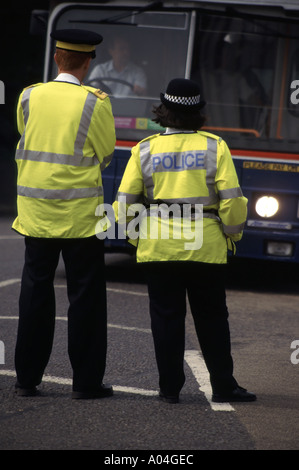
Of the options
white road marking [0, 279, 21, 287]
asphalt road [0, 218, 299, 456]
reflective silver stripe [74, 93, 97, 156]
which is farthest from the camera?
white road marking [0, 279, 21, 287]

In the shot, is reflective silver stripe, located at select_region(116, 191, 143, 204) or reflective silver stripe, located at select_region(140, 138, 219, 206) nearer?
reflective silver stripe, located at select_region(140, 138, 219, 206)

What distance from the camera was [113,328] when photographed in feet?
25.2

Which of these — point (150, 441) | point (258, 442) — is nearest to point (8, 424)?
point (150, 441)

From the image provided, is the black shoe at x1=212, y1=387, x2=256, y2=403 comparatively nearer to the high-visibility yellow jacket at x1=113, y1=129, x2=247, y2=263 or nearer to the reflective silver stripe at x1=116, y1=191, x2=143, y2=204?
the high-visibility yellow jacket at x1=113, y1=129, x2=247, y2=263

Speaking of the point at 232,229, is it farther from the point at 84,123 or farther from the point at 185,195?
the point at 84,123

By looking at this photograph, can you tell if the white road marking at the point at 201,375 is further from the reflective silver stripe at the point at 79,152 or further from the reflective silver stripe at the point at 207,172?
the reflective silver stripe at the point at 79,152

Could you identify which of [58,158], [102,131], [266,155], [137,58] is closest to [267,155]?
[266,155]

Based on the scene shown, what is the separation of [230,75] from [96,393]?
17.1ft

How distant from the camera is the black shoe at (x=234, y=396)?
547cm

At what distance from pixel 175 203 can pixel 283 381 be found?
142 centimetres

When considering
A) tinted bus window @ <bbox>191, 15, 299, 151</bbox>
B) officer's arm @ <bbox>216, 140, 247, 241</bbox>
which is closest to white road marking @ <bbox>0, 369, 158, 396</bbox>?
officer's arm @ <bbox>216, 140, 247, 241</bbox>

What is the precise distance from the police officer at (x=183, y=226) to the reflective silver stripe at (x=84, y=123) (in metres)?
0.30

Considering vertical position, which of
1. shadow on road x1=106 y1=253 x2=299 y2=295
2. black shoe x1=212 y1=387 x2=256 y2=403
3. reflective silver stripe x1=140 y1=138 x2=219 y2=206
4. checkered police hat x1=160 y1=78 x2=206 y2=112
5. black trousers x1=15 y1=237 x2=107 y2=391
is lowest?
shadow on road x1=106 y1=253 x2=299 y2=295

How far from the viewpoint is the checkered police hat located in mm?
5359
